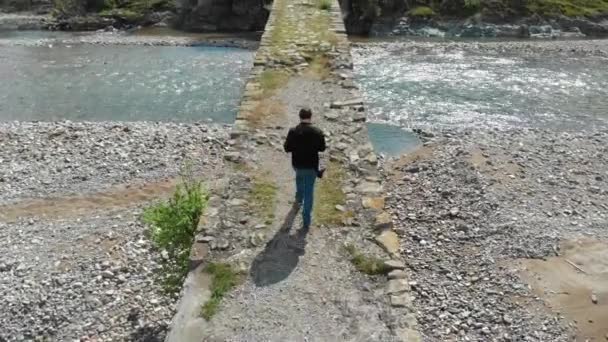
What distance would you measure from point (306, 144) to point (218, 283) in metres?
2.83

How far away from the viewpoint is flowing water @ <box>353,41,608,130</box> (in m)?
25.5

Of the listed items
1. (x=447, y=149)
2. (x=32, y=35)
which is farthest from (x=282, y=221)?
(x=32, y=35)

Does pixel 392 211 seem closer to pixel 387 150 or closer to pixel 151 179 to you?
pixel 387 150

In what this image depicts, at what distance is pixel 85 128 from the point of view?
76.8 feet

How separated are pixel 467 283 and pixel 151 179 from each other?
10943 millimetres

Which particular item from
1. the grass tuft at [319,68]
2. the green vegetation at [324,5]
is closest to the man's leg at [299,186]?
the grass tuft at [319,68]

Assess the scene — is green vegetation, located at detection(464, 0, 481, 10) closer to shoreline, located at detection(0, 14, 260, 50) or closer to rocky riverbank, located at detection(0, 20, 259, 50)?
shoreline, located at detection(0, 14, 260, 50)

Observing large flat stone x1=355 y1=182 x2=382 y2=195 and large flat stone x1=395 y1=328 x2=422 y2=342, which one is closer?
large flat stone x1=395 y1=328 x2=422 y2=342

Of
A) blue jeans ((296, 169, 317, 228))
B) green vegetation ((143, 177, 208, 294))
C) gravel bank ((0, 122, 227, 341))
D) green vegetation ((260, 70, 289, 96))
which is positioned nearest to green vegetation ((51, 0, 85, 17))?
gravel bank ((0, 122, 227, 341))

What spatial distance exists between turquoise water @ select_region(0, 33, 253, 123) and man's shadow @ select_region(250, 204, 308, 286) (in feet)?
53.0

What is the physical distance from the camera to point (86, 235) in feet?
50.9

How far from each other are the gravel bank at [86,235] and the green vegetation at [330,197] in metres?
4.15

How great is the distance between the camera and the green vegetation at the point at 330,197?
1040 cm

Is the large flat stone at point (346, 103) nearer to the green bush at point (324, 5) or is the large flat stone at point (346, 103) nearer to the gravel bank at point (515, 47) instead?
the green bush at point (324, 5)
